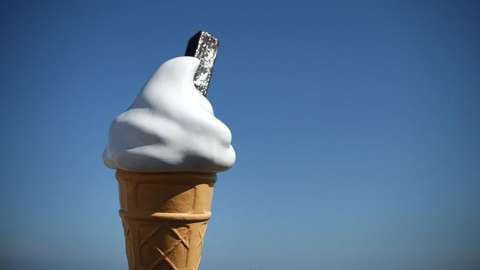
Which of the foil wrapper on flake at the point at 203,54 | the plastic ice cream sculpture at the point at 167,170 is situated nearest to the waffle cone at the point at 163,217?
the plastic ice cream sculpture at the point at 167,170

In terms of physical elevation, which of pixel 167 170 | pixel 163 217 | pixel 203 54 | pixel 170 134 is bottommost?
pixel 163 217

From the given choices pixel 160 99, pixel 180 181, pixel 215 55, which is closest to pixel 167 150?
→ pixel 180 181

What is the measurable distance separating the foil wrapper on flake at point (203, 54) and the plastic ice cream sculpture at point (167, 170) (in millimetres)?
321

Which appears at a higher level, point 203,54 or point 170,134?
point 203,54

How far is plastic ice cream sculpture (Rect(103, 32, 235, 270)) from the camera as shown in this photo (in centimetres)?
242

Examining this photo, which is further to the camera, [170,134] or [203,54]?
[203,54]

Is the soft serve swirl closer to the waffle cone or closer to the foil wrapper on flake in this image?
the waffle cone

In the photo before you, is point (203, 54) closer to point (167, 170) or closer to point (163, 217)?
point (167, 170)

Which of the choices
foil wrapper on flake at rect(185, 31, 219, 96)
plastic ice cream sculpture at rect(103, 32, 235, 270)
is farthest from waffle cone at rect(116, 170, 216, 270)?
foil wrapper on flake at rect(185, 31, 219, 96)

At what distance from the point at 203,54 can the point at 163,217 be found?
139 cm

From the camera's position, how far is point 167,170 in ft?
7.93

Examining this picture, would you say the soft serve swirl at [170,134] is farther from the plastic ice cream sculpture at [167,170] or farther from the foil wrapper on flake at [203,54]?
the foil wrapper on flake at [203,54]

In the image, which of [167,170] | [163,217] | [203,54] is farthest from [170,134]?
[203,54]

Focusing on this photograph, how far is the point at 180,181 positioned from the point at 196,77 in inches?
35.0
